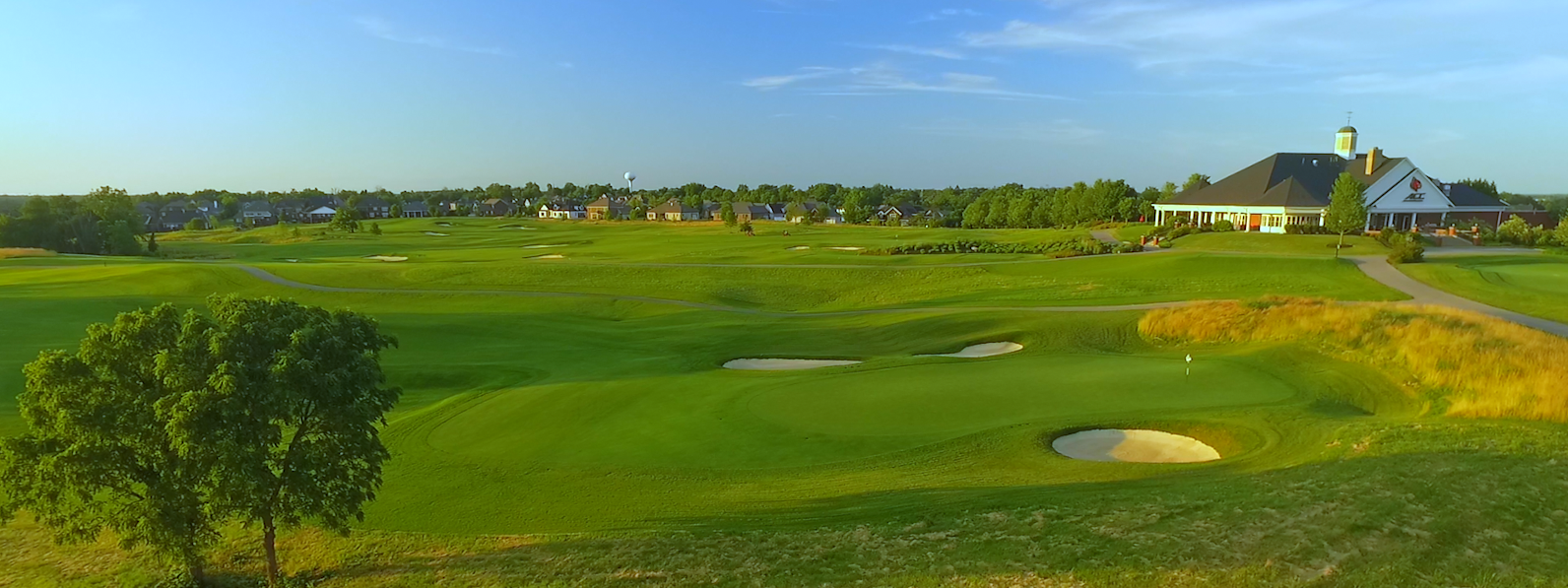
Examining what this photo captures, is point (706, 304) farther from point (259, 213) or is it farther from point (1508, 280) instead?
point (259, 213)

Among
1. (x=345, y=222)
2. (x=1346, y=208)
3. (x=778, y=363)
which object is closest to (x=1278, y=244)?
(x=1346, y=208)

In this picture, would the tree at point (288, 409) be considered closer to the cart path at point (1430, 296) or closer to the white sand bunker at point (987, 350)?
the white sand bunker at point (987, 350)

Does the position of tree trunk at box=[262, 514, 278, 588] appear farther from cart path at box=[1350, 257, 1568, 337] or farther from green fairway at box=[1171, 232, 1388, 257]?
green fairway at box=[1171, 232, 1388, 257]

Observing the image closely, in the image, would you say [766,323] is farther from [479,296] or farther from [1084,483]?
[1084,483]

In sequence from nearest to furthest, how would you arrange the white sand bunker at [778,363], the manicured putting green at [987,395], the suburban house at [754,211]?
the manicured putting green at [987,395]
the white sand bunker at [778,363]
the suburban house at [754,211]

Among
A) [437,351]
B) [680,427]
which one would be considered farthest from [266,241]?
[680,427]

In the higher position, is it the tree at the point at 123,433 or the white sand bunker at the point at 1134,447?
the tree at the point at 123,433

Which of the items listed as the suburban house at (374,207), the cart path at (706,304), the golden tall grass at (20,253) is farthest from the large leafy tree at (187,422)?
the suburban house at (374,207)

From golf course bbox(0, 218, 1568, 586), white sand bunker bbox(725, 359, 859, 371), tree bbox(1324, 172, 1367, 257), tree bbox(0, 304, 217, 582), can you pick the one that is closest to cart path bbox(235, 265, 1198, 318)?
golf course bbox(0, 218, 1568, 586)
